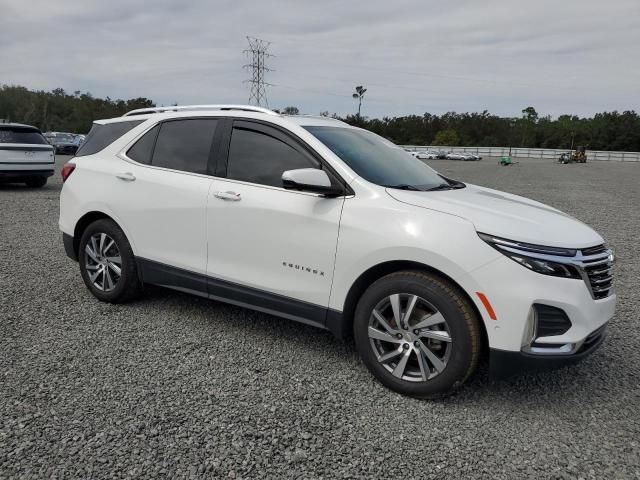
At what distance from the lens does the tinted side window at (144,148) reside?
15.0 ft

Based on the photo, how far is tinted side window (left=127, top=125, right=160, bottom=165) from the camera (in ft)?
15.0

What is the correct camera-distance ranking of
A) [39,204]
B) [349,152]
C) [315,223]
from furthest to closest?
[39,204] → [349,152] → [315,223]

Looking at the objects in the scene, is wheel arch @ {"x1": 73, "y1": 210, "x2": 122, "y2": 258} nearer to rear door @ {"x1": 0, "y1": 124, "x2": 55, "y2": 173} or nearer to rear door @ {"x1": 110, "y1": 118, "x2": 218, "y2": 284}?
rear door @ {"x1": 110, "y1": 118, "x2": 218, "y2": 284}

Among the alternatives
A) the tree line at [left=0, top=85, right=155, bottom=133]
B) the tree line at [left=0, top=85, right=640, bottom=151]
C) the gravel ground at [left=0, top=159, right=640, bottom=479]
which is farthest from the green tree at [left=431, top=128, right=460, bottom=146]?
the gravel ground at [left=0, top=159, right=640, bottom=479]

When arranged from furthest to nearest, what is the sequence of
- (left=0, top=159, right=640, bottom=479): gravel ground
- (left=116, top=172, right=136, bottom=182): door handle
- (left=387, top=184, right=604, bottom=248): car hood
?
(left=116, top=172, right=136, bottom=182): door handle
(left=387, top=184, right=604, bottom=248): car hood
(left=0, top=159, right=640, bottom=479): gravel ground

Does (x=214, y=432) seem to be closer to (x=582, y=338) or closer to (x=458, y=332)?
(x=458, y=332)

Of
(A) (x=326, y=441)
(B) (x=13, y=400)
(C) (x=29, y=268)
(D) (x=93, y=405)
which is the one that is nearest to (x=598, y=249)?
(A) (x=326, y=441)

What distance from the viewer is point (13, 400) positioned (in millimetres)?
3131

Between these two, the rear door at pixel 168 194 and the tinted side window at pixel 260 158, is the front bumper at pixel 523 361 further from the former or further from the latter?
the rear door at pixel 168 194

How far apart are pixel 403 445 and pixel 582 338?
1208mm

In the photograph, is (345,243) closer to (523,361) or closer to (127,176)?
Result: (523,361)

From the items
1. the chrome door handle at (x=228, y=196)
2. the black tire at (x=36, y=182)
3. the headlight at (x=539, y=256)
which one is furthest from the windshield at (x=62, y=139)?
the headlight at (x=539, y=256)

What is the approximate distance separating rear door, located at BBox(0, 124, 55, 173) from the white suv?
971 cm

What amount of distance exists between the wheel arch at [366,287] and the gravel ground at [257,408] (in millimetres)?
375
